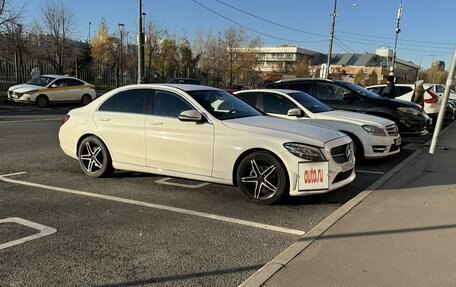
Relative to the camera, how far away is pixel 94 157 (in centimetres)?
709

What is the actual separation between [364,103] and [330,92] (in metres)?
0.91

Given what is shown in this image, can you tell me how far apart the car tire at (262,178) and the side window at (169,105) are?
1.24 m

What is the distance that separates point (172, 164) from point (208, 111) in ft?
3.04

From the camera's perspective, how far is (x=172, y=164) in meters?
6.28

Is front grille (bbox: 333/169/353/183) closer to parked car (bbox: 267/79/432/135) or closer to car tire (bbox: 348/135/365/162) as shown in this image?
car tire (bbox: 348/135/365/162)

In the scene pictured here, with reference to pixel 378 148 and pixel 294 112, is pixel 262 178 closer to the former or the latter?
pixel 294 112

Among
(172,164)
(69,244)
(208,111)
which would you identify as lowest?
(69,244)

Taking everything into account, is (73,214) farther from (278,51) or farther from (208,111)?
(278,51)

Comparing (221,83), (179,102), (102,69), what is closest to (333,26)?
(102,69)

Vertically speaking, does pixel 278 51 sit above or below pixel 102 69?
above

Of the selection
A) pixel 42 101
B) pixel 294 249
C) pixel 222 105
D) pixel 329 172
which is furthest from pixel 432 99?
pixel 42 101

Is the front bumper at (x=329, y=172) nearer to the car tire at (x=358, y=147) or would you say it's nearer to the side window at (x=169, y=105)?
the side window at (x=169, y=105)

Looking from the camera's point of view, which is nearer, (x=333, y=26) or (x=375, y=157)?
(x=375, y=157)

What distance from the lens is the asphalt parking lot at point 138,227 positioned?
3.69m
